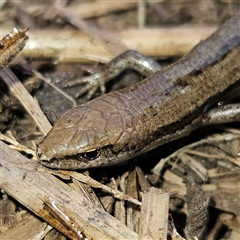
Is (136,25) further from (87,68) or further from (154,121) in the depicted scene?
(154,121)

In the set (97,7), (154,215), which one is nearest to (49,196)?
(154,215)

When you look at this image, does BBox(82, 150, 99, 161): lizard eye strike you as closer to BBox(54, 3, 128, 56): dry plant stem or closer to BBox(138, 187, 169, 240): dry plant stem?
BBox(138, 187, 169, 240): dry plant stem

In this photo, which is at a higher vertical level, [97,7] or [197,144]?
[97,7]

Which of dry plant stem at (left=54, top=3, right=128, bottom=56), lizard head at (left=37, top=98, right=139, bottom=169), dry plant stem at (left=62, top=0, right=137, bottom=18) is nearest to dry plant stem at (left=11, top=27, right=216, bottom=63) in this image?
dry plant stem at (left=54, top=3, right=128, bottom=56)

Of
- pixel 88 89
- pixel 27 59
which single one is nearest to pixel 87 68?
pixel 88 89

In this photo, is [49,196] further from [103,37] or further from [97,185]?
[103,37]
